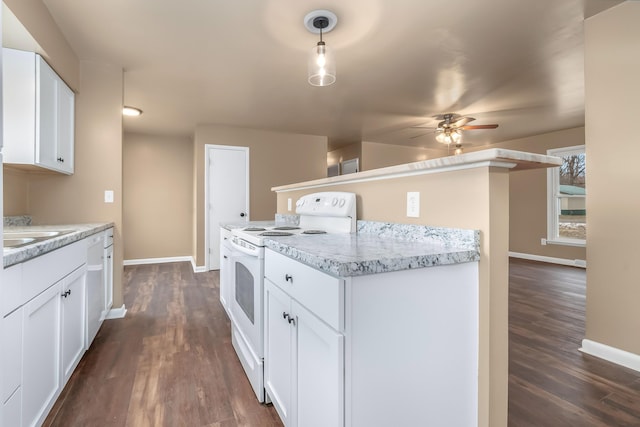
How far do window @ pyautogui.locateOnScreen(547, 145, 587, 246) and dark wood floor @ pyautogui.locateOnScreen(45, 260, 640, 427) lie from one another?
293cm

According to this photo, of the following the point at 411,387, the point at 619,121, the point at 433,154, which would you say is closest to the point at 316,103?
the point at 619,121

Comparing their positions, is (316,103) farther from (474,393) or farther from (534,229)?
(534,229)

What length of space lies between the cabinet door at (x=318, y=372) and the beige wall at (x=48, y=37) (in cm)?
217

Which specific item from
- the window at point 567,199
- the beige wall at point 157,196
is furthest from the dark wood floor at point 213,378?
A: the window at point 567,199

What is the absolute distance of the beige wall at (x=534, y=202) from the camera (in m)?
5.51

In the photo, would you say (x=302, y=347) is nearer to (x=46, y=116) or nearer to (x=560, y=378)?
(x=560, y=378)

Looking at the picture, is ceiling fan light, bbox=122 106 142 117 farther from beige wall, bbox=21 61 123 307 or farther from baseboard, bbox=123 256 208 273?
baseboard, bbox=123 256 208 273

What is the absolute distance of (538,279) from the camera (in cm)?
439

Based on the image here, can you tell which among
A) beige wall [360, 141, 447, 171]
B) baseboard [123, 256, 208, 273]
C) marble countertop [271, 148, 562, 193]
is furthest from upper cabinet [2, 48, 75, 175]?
beige wall [360, 141, 447, 171]

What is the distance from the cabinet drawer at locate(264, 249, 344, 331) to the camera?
90 cm

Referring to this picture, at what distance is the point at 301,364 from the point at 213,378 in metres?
1.04

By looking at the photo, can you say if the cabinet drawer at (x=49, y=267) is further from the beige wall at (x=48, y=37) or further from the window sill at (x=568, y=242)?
the window sill at (x=568, y=242)

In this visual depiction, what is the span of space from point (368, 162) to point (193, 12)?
457 centimetres

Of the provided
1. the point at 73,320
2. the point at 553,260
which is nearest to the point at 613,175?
the point at 73,320
